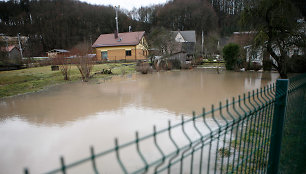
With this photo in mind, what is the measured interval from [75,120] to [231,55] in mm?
17206

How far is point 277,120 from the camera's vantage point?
209 centimetres

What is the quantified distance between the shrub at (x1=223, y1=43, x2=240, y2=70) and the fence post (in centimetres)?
1858

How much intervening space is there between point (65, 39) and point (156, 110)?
52.7m

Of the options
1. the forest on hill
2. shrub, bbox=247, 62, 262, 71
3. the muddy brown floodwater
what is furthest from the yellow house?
the muddy brown floodwater

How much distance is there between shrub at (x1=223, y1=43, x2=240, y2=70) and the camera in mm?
19281

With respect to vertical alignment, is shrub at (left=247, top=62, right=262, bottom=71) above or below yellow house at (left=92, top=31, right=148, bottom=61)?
below

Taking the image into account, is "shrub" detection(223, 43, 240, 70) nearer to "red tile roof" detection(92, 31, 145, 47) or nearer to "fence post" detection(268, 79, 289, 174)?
"red tile roof" detection(92, 31, 145, 47)

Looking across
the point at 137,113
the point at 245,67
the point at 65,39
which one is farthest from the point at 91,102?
the point at 65,39

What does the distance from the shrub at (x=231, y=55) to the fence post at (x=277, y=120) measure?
18.6m

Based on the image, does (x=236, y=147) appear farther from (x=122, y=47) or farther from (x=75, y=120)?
(x=122, y=47)

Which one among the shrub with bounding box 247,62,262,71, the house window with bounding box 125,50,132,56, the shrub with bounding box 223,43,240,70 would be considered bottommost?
the shrub with bounding box 247,62,262,71

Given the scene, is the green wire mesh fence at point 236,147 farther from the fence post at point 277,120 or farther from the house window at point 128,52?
the house window at point 128,52

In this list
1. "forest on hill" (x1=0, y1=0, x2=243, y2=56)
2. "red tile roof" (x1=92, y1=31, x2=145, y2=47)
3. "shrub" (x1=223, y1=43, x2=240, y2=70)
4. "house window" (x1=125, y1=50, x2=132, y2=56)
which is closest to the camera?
"shrub" (x1=223, y1=43, x2=240, y2=70)

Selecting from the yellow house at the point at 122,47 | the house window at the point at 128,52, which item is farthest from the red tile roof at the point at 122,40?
the house window at the point at 128,52
